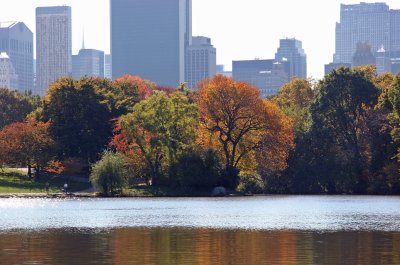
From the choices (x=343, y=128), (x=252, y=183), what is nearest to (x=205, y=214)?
(x=252, y=183)

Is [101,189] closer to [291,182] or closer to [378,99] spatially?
[291,182]

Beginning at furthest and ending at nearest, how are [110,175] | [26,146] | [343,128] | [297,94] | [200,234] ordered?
[297,94]
[343,128]
[26,146]
[110,175]
[200,234]

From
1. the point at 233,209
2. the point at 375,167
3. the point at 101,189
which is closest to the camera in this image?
the point at 233,209

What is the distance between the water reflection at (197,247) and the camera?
3944 cm

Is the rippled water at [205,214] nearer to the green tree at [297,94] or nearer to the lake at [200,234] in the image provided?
the lake at [200,234]

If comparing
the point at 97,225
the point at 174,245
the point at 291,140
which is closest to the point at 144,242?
the point at 174,245

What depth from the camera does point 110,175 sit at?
101 metres

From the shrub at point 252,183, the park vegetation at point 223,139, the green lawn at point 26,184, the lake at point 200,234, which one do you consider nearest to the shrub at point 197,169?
the park vegetation at point 223,139

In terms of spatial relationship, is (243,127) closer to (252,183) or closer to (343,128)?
(252,183)

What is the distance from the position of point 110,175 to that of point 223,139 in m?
15.8

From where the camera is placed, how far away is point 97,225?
59156 millimetres

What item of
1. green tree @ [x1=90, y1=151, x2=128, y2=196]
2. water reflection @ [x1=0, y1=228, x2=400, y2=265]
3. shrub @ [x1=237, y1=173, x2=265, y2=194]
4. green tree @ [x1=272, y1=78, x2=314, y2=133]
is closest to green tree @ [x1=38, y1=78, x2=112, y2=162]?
green tree @ [x1=90, y1=151, x2=128, y2=196]

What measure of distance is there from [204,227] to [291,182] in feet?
191

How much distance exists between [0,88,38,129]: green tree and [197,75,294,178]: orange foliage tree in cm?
5039
